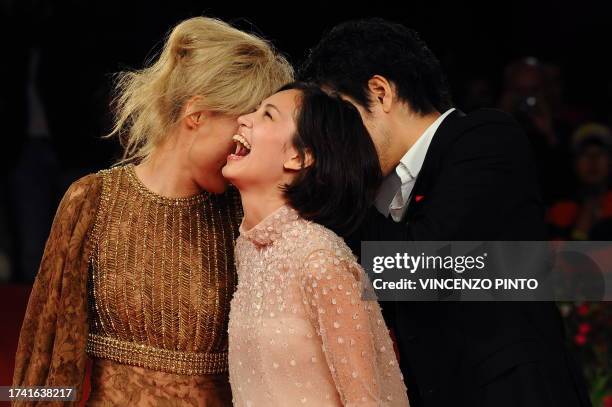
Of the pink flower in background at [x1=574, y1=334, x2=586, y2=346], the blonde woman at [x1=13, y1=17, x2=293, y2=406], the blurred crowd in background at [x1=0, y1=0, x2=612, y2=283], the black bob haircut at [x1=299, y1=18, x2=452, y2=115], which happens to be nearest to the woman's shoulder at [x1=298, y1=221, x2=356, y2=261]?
the blonde woman at [x1=13, y1=17, x2=293, y2=406]

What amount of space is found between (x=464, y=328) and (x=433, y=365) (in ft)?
0.37

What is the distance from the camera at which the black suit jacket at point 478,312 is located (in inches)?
95.9

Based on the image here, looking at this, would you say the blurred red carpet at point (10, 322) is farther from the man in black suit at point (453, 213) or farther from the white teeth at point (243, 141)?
the man in black suit at point (453, 213)

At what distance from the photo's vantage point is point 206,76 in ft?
8.29

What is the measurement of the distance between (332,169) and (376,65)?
1.67ft

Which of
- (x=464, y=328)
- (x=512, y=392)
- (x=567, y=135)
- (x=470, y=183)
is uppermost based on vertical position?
(x=567, y=135)

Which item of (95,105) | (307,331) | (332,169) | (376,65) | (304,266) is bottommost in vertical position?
(307,331)

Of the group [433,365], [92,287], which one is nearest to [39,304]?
[92,287]

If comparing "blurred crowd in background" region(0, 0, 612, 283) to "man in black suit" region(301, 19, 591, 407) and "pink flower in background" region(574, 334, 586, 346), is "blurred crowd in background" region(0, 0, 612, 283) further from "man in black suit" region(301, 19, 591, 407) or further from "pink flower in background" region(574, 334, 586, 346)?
"man in black suit" region(301, 19, 591, 407)

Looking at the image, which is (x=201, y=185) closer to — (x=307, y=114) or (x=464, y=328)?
(x=307, y=114)

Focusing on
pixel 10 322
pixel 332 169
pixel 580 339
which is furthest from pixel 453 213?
pixel 10 322

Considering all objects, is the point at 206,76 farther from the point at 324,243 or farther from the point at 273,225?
the point at 324,243

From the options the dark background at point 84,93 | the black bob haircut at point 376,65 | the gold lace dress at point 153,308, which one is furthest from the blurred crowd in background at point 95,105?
the gold lace dress at point 153,308

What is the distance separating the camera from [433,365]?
246cm
